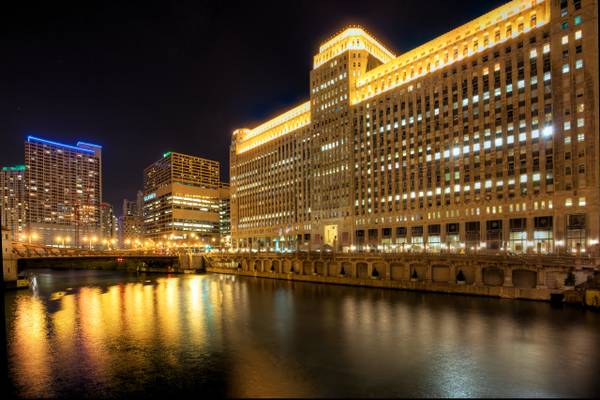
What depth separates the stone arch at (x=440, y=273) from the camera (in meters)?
86.1

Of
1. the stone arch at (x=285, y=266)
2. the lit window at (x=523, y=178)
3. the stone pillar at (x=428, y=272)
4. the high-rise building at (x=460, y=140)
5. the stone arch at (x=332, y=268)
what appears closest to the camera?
the stone pillar at (x=428, y=272)

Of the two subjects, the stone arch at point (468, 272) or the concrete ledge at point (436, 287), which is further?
the stone arch at point (468, 272)

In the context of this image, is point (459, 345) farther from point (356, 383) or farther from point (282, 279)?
point (282, 279)

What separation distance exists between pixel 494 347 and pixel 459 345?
11.4 ft

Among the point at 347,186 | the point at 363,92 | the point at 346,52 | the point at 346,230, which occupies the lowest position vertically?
the point at 346,230

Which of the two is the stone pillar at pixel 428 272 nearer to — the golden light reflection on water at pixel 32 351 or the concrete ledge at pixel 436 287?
the concrete ledge at pixel 436 287

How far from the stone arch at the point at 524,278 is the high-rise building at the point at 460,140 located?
45.7ft

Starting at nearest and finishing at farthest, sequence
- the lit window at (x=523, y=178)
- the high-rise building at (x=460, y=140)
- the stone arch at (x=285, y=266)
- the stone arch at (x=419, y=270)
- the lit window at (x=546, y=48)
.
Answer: the high-rise building at (x=460, y=140) < the stone arch at (x=419, y=270) < the lit window at (x=546, y=48) < the lit window at (x=523, y=178) < the stone arch at (x=285, y=266)

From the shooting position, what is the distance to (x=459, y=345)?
137 ft

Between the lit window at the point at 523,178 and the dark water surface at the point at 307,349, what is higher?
the lit window at the point at 523,178

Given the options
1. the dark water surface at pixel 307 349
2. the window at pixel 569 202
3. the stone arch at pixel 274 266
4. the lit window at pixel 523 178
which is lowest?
the stone arch at pixel 274 266

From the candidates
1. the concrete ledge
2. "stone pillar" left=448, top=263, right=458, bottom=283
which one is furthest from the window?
"stone pillar" left=448, top=263, right=458, bottom=283

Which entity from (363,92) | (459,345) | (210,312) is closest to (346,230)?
(363,92)

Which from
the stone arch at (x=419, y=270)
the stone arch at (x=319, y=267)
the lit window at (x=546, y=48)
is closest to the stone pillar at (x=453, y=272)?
the stone arch at (x=419, y=270)
